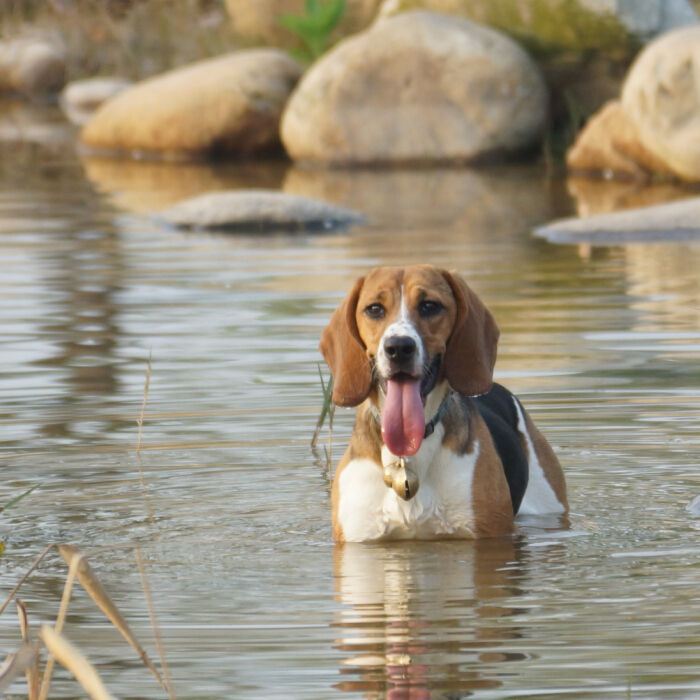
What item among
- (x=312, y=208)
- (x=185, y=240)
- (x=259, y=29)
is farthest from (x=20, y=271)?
(x=259, y=29)

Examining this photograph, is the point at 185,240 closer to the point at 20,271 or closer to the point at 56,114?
the point at 20,271

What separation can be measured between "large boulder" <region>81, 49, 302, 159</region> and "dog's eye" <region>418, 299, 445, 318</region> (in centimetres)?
1813

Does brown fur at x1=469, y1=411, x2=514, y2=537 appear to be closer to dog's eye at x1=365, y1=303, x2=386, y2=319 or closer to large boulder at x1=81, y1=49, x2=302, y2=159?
dog's eye at x1=365, y1=303, x2=386, y2=319

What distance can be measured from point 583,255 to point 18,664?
39.9 ft

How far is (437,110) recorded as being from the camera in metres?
23.1

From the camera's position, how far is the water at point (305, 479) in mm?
5500

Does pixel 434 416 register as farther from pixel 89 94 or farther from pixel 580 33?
pixel 89 94

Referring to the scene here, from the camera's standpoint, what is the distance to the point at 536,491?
24.4ft

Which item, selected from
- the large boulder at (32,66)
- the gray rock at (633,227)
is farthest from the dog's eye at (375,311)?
the large boulder at (32,66)

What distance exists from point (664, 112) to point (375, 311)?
46.0 feet

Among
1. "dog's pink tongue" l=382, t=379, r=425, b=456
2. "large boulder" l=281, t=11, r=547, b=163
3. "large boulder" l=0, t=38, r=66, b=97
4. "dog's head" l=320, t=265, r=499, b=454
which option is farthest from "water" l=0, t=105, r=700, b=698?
"large boulder" l=0, t=38, r=66, b=97

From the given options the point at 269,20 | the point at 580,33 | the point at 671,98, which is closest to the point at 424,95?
the point at 580,33

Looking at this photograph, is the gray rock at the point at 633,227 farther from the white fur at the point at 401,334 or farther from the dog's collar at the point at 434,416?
the white fur at the point at 401,334

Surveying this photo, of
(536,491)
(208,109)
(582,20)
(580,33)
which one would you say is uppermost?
(536,491)
